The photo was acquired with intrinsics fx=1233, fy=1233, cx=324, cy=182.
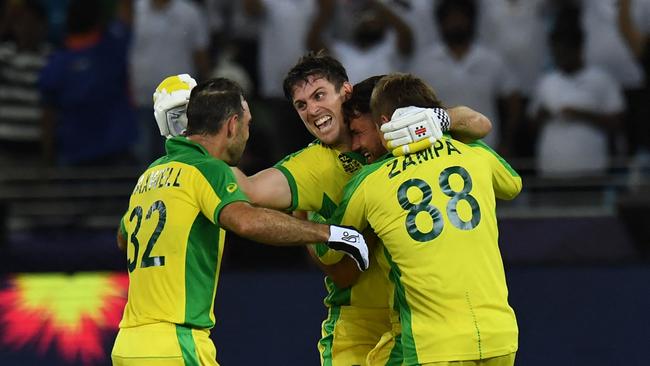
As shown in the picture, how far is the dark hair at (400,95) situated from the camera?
5.70 metres

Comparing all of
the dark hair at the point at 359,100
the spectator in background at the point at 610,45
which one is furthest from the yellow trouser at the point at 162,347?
the spectator in background at the point at 610,45

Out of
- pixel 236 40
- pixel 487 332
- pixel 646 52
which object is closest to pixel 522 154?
pixel 646 52

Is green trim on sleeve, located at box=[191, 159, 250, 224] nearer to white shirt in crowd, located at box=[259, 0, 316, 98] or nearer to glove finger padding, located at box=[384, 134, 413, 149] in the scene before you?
glove finger padding, located at box=[384, 134, 413, 149]

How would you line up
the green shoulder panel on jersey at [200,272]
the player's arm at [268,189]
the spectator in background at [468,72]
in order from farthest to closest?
the spectator in background at [468,72] < the player's arm at [268,189] < the green shoulder panel on jersey at [200,272]

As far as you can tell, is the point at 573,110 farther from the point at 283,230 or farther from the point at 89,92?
the point at 283,230

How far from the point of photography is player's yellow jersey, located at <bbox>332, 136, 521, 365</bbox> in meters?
5.38

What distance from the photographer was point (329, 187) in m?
6.31

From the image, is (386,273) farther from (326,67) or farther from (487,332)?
(326,67)

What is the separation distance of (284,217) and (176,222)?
497mm

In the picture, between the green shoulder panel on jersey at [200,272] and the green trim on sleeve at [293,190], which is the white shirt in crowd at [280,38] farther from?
the green shoulder panel on jersey at [200,272]

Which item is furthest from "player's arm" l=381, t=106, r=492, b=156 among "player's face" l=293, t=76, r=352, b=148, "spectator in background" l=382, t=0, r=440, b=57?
"spectator in background" l=382, t=0, r=440, b=57

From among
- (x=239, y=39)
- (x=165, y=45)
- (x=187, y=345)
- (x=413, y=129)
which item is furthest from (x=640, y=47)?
(x=187, y=345)

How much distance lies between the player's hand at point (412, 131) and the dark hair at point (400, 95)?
113mm

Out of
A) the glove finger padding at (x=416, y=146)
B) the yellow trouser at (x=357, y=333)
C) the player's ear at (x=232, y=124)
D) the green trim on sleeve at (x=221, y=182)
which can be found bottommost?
the yellow trouser at (x=357, y=333)
